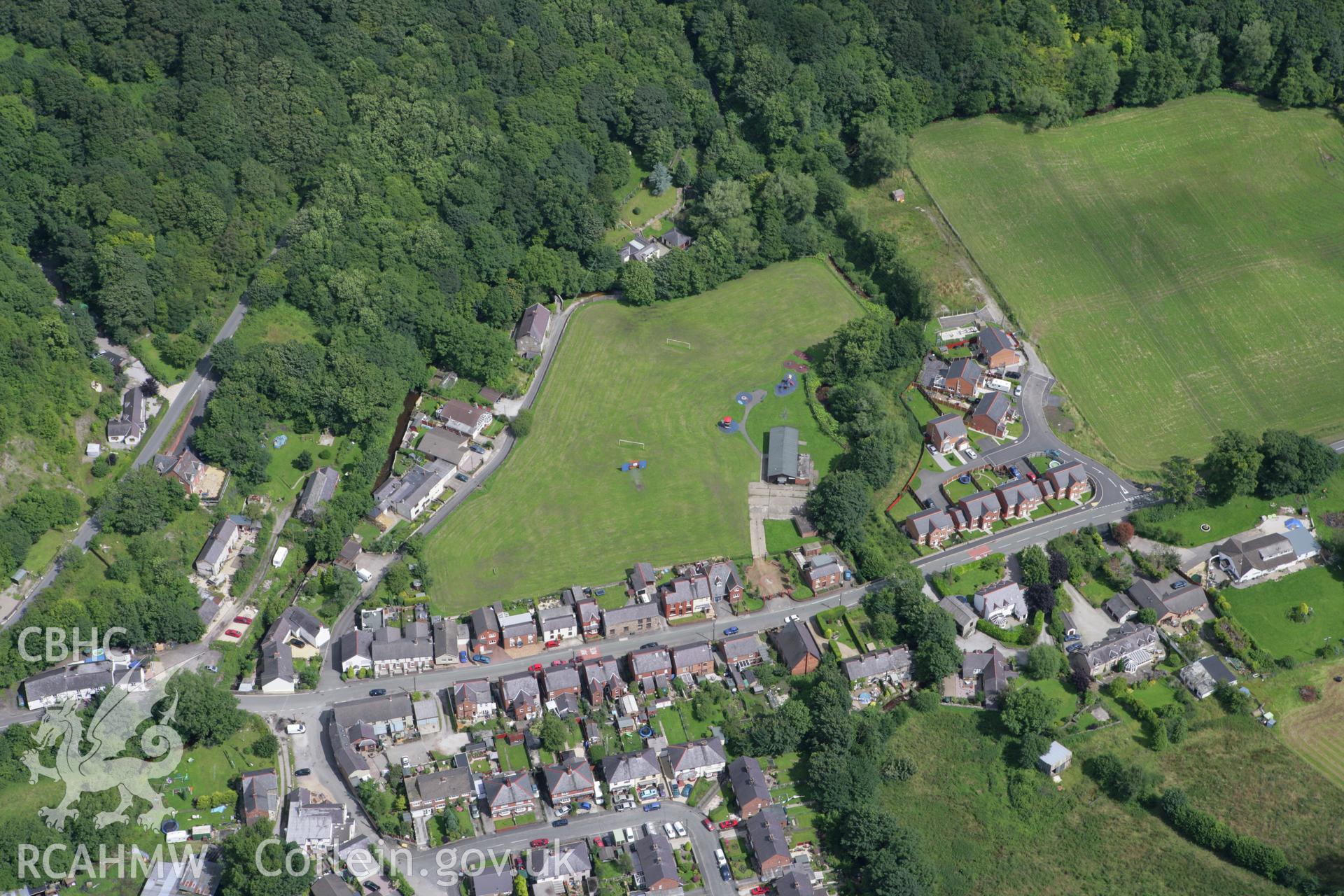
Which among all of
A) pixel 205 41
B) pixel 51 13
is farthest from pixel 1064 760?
pixel 51 13

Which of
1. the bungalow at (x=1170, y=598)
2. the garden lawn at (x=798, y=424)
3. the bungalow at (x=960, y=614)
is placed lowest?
the bungalow at (x=1170, y=598)

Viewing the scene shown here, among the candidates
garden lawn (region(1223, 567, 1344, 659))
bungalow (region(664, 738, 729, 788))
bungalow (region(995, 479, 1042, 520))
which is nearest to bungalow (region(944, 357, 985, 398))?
bungalow (region(995, 479, 1042, 520))

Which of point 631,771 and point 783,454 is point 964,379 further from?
point 631,771

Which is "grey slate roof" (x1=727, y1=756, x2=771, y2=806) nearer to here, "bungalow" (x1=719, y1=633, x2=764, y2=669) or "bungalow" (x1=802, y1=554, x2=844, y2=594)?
"bungalow" (x1=719, y1=633, x2=764, y2=669)

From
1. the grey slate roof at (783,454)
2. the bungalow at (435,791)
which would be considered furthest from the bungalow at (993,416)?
the bungalow at (435,791)

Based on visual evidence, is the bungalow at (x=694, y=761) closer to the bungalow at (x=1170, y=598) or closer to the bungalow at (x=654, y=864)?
the bungalow at (x=654, y=864)

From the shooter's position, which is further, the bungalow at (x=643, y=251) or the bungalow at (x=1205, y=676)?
the bungalow at (x=643, y=251)

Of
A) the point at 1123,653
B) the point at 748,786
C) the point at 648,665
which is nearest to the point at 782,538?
the point at 648,665
